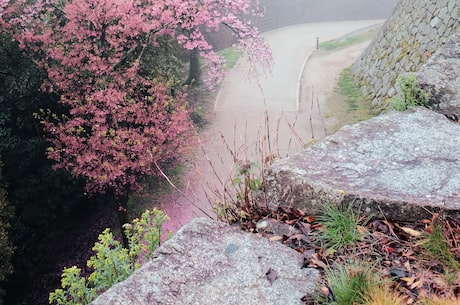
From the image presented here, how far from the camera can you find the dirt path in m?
11.8

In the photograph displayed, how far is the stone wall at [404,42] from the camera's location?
11172 millimetres

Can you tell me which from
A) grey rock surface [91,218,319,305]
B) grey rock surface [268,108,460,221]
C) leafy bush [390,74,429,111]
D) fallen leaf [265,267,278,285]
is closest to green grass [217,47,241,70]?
leafy bush [390,74,429,111]

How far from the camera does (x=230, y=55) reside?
21.8 metres

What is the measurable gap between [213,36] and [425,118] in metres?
18.4

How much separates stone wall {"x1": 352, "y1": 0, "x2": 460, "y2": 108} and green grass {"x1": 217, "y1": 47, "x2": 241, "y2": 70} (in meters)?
6.25

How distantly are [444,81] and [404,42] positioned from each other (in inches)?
293

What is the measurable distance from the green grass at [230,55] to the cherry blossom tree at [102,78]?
9.65 m

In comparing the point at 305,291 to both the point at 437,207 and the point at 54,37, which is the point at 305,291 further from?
the point at 54,37

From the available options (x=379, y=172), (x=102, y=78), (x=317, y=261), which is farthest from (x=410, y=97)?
(x=102, y=78)

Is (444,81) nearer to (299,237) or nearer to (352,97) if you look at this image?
(299,237)

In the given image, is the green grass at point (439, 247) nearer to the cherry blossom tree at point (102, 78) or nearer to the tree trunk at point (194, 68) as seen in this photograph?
the cherry blossom tree at point (102, 78)

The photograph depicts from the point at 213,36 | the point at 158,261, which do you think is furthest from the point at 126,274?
the point at 213,36

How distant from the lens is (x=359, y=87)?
1612 centimetres

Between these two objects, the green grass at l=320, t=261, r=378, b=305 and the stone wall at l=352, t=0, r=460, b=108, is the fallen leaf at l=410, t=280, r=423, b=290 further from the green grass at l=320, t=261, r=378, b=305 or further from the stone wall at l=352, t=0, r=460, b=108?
the stone wall at l=352, t=0, r=460, b=108
